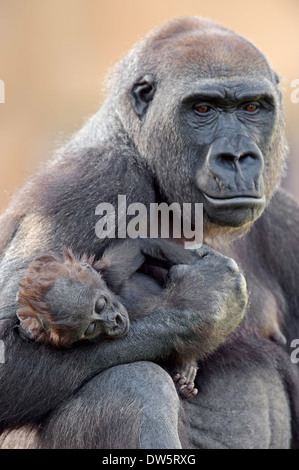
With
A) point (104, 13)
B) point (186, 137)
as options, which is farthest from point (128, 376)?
point (104, 13)

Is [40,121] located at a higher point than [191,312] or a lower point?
higher

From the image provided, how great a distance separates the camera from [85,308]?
3.52 meters

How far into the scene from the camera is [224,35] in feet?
14.9

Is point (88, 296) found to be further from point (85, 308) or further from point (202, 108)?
point (202, 108)

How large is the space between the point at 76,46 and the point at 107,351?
9.94 meters

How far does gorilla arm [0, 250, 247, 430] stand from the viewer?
3.72m

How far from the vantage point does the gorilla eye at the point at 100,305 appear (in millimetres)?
3580

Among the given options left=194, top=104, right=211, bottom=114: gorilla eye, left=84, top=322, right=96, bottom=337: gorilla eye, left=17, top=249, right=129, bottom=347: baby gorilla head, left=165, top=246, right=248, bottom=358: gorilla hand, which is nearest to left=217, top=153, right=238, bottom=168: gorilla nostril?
left=194, top=104, right=211, bottom=114: gorilla eye

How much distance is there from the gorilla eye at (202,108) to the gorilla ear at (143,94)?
30 centimetres

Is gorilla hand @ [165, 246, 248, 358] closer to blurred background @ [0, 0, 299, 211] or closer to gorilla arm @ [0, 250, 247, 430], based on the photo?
gorilla arm @ [0, 250, 247, 430]

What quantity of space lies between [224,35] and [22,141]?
812 cm

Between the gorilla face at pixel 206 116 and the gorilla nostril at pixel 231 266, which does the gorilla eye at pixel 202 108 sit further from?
the gorilla nostril at pixel 231 266

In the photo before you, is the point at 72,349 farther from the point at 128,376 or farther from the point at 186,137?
the point at 186,137

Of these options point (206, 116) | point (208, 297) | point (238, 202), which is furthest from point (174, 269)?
point (206, 116)
